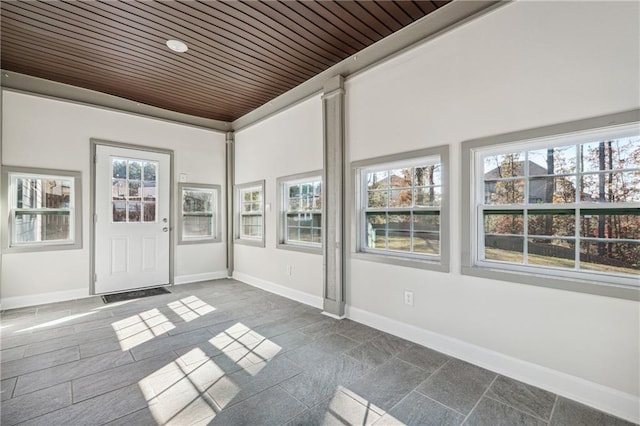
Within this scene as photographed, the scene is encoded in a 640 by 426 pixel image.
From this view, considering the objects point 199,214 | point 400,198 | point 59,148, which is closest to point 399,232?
point 400,198

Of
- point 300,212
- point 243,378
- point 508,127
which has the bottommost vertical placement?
point 243,378

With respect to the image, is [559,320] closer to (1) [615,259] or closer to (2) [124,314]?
(1) [615,259]

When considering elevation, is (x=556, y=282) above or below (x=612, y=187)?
below

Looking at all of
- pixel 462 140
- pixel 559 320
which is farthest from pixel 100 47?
pixel 559 320

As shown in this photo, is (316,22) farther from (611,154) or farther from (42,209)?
(42,209)

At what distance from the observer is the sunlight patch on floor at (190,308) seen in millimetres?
3672

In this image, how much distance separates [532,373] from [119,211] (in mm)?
5587

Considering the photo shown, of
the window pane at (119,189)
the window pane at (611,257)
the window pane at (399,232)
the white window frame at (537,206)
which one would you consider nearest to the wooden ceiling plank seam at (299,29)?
the white window frame at (537,206)

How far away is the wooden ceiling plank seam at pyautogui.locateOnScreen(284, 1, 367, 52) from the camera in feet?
8.73

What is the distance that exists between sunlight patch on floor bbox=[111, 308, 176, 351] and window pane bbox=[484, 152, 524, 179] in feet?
11.9

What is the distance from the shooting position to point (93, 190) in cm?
448

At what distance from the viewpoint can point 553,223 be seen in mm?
2252

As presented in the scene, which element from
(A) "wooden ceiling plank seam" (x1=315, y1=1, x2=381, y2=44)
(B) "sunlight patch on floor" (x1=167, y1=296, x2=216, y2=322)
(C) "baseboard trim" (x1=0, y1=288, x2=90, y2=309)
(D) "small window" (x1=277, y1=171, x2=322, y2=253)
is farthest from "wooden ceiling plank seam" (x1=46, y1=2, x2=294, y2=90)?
(C) "baseboard trim" (x1=0, y1=288, x2=90, y2=309)

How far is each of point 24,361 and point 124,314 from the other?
1.19m
